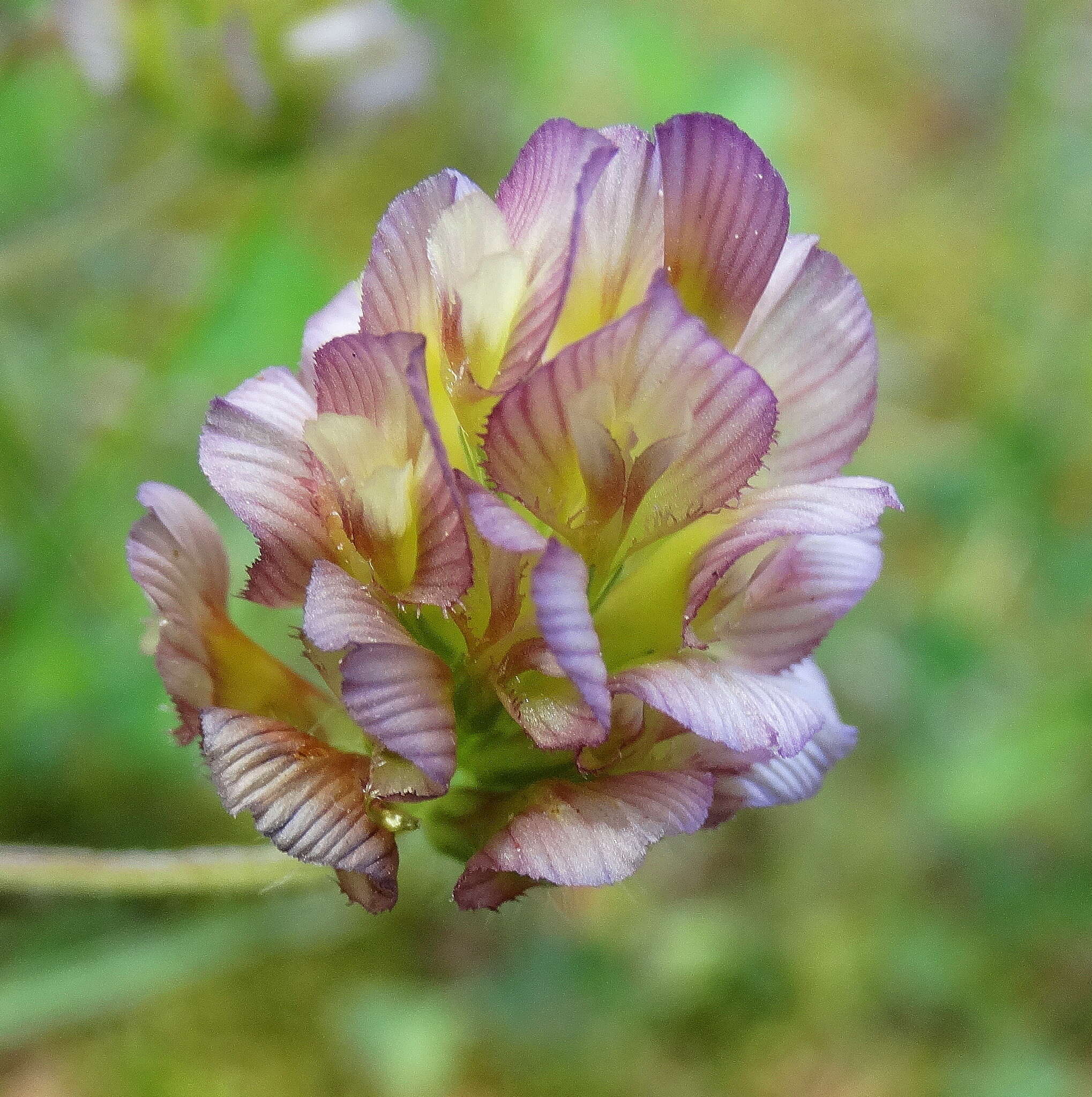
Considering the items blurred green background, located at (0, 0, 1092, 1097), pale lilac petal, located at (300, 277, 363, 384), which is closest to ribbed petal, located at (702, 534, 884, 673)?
pale lilac petal, located at (300, 277, 363, 384)

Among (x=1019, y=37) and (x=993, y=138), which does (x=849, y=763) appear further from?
(x=1019, y=37)

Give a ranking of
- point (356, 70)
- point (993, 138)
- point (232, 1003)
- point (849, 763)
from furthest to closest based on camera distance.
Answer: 1. point (993, 138)
2. point (849, 763)
3. point (232, 1003)
4. point (356, 70)

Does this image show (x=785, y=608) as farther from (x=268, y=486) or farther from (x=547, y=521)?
(x=268, y=486)

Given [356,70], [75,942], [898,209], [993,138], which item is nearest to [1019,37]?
[993,138]

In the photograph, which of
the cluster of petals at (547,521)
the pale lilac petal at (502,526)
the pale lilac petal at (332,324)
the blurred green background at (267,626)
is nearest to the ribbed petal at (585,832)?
the cluster of petals at (547,521)

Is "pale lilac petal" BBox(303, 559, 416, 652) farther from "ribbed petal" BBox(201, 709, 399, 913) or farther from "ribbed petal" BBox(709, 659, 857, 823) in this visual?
"ribbed petal" BBox(709, 659, 857, 823)

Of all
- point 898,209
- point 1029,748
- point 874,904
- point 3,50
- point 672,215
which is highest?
point 3,50

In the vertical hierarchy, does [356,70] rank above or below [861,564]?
above
